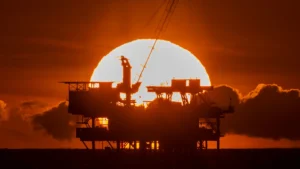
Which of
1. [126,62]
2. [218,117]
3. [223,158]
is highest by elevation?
[126,62]

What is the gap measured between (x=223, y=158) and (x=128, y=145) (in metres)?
22.3

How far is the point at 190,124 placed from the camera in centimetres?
13862

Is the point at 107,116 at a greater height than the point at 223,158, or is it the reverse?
the point at 107,116

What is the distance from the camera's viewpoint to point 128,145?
15400 cm

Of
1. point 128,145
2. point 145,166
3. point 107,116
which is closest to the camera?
point 145,166

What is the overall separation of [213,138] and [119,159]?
19119 mm

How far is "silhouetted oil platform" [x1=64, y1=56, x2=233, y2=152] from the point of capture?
136 m

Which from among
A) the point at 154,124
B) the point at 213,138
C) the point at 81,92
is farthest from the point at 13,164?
the point at 213,138

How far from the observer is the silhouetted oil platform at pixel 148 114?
136500 millimetres

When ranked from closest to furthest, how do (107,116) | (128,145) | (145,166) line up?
(145,166) → (107,116) → (128,145)

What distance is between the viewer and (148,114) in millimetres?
137500

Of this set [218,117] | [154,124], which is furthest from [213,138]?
[154,124]

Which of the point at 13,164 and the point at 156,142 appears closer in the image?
the point at 13,164

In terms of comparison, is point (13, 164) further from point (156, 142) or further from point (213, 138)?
point (213, 138)
